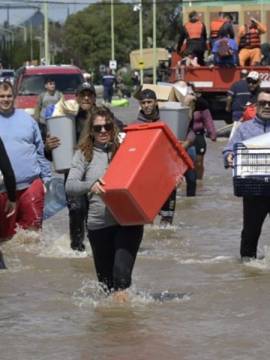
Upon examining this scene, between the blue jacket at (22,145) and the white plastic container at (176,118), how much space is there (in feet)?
7.74

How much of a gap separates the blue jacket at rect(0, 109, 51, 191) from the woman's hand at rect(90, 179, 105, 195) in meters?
2.83

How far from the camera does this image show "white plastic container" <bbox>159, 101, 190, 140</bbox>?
12.8m

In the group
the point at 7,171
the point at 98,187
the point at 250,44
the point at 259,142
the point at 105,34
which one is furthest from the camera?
the point at 105,34

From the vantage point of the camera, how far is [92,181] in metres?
7.86

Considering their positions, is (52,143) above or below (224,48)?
below

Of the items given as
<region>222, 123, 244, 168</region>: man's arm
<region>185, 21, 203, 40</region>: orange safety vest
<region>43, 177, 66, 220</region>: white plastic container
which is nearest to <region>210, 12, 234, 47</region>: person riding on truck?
<region>185, 21, 203, 40</region>: orange safety vest

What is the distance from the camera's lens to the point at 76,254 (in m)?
10.7

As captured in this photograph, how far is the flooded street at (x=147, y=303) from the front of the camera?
22.9 ft

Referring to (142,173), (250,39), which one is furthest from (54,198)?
(250,39)

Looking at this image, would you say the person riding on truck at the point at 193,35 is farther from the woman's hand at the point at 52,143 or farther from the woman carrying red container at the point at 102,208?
the woman carrying red container at the point at 102,208

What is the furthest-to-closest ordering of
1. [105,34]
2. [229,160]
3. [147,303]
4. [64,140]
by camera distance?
1. [105,34]
2. [64,140]
3. [229,160]
4. [147,303]

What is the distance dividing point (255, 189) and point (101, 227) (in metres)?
1.95

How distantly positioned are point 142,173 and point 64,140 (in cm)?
317

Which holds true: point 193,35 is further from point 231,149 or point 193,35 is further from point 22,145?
point 231,149
